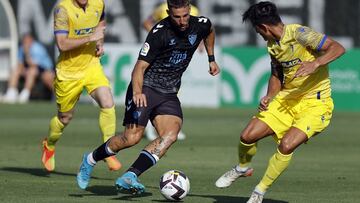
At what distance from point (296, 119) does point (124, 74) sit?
15573 millimetres

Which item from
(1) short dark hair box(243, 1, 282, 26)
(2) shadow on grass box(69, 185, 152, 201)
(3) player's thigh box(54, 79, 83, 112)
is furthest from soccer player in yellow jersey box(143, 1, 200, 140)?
(1) short dark hair box(243, 1, 282, 26)

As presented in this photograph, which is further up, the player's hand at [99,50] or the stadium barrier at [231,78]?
the player's hand at [99,50]

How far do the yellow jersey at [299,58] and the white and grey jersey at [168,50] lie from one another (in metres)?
0.81

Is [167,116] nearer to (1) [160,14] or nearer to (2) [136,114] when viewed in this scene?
(2) [136,114]

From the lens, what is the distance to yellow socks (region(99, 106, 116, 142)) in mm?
12406

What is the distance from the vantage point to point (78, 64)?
42.0 ft

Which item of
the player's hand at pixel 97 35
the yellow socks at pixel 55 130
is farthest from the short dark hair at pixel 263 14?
the yellow socks at pixel 55 130

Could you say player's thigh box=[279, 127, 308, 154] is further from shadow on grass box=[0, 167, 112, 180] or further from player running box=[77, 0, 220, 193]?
shadow on grass box=[0, 167, 112, 180]

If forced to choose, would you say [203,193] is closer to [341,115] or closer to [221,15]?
[341,115]

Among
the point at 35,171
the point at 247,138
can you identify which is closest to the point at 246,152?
the point at 247,138

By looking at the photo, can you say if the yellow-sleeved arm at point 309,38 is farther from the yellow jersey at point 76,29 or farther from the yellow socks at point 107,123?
the yellow jersey at point 76,29

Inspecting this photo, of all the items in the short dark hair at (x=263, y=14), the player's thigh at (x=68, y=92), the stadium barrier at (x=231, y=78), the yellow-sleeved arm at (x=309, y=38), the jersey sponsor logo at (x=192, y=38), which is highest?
the short dark hair at (x=263, y=14)

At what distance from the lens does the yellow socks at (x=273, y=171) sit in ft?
32.3

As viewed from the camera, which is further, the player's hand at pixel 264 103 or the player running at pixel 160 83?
the player's hand at pixel 264 103
